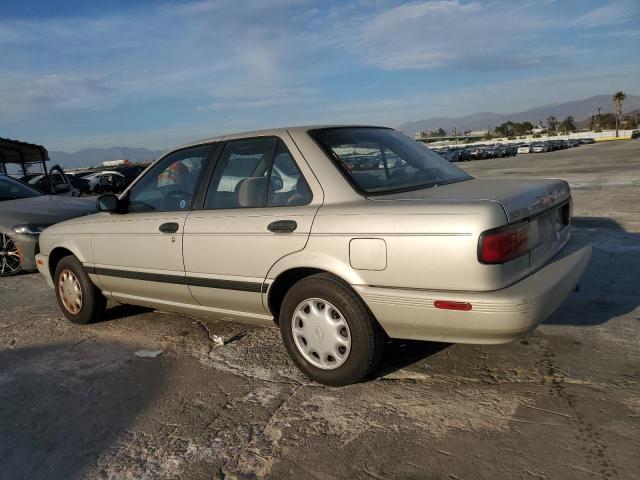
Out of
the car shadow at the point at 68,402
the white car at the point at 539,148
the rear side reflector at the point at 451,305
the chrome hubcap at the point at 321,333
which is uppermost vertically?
the rear side reflector at the point at 451,305

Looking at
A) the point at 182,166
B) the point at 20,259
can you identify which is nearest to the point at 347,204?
the point at 182,166

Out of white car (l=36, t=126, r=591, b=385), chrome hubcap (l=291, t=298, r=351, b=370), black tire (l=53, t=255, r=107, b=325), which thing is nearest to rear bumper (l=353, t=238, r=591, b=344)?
white car (l=36, t=126, r=591, b=385)

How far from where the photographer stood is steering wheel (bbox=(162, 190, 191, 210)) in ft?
13.3

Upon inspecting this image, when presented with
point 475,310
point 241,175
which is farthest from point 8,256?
point 475,310

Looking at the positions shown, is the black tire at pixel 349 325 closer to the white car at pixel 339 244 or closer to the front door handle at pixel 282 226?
the white car at pixel 339 244

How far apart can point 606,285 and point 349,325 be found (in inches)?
115

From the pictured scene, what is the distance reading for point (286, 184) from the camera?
3.48m

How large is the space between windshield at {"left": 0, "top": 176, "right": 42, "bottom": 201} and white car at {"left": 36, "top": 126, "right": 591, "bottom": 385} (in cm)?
412

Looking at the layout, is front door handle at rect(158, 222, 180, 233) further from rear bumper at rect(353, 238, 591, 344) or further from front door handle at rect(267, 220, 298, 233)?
rear bumper at rect(353, 238, 591, 344)

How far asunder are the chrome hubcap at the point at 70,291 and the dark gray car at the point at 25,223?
6.53ft

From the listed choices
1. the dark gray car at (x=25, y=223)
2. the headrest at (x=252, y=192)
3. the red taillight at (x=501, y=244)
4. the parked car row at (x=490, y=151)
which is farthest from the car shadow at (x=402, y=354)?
the parked car row at (x=490, y=151)

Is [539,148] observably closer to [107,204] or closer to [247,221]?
[107,204]

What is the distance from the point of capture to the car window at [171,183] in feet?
13.3

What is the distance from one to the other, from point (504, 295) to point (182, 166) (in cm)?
264
